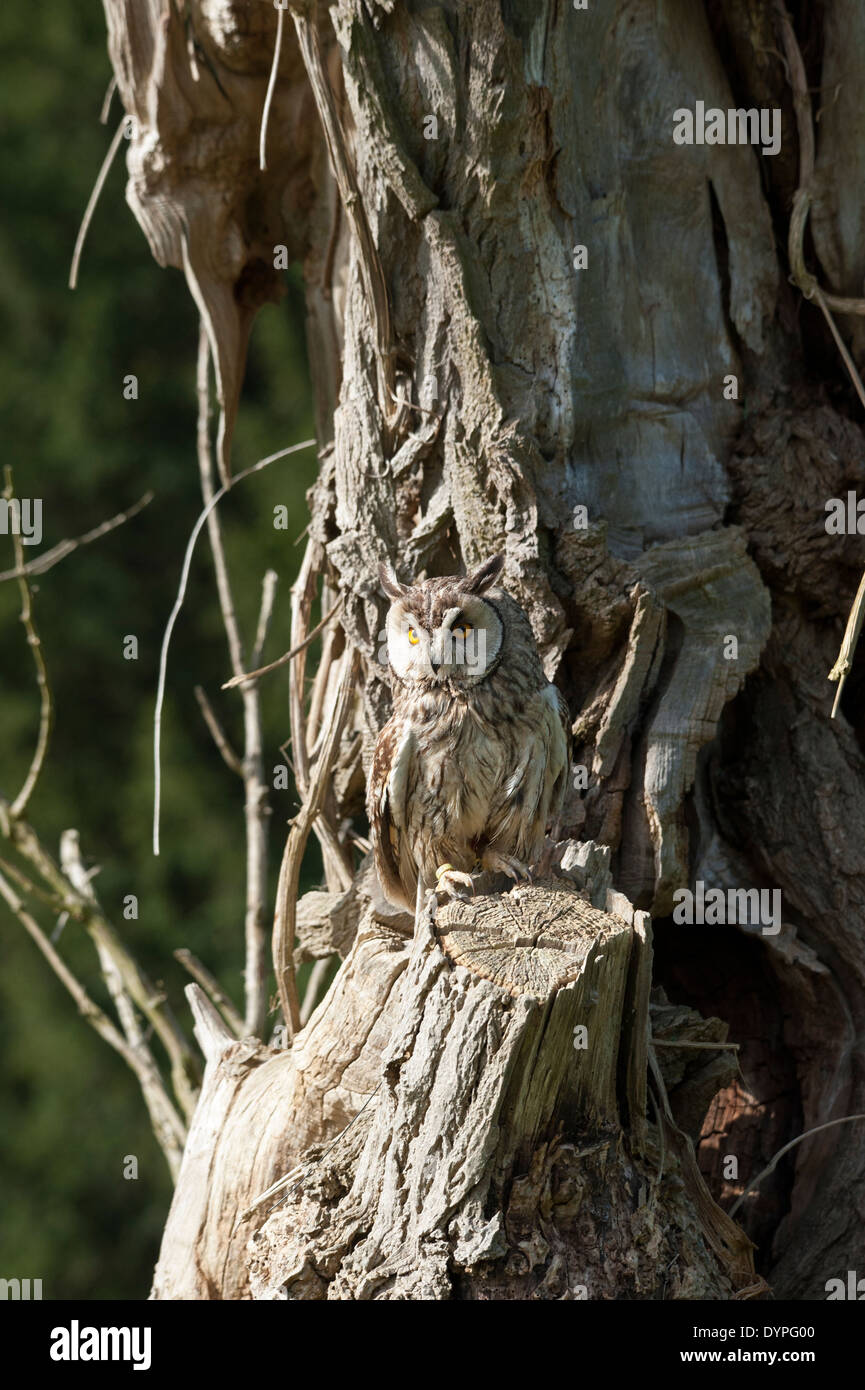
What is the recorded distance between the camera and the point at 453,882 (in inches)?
101

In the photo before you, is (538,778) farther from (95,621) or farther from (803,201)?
(95,621)

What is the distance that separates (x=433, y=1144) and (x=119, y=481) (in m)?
4.79

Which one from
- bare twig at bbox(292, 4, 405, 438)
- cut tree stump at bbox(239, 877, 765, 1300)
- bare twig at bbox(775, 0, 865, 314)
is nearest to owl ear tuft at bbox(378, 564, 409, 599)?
bare twig at bbox(292, 4, 405, 438)

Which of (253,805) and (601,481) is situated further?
(253,805)

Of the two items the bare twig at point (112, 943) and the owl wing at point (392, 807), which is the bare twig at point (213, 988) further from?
the owl wing at point (392, 807)

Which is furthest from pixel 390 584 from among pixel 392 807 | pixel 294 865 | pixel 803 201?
pixel 803 201

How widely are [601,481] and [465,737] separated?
725mm

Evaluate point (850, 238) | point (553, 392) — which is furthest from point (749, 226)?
point (553, 392)

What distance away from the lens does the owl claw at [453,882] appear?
98.7 inches

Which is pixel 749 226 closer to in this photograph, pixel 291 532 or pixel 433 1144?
pixel 433 1144

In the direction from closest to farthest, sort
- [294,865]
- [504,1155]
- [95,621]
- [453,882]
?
[504,1155] < [453,882] < [294,865] < [95,621]

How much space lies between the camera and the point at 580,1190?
1961 mm

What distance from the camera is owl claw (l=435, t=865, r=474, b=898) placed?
2.51 metres

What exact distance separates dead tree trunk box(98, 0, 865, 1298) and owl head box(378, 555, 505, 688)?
0.22 meters
